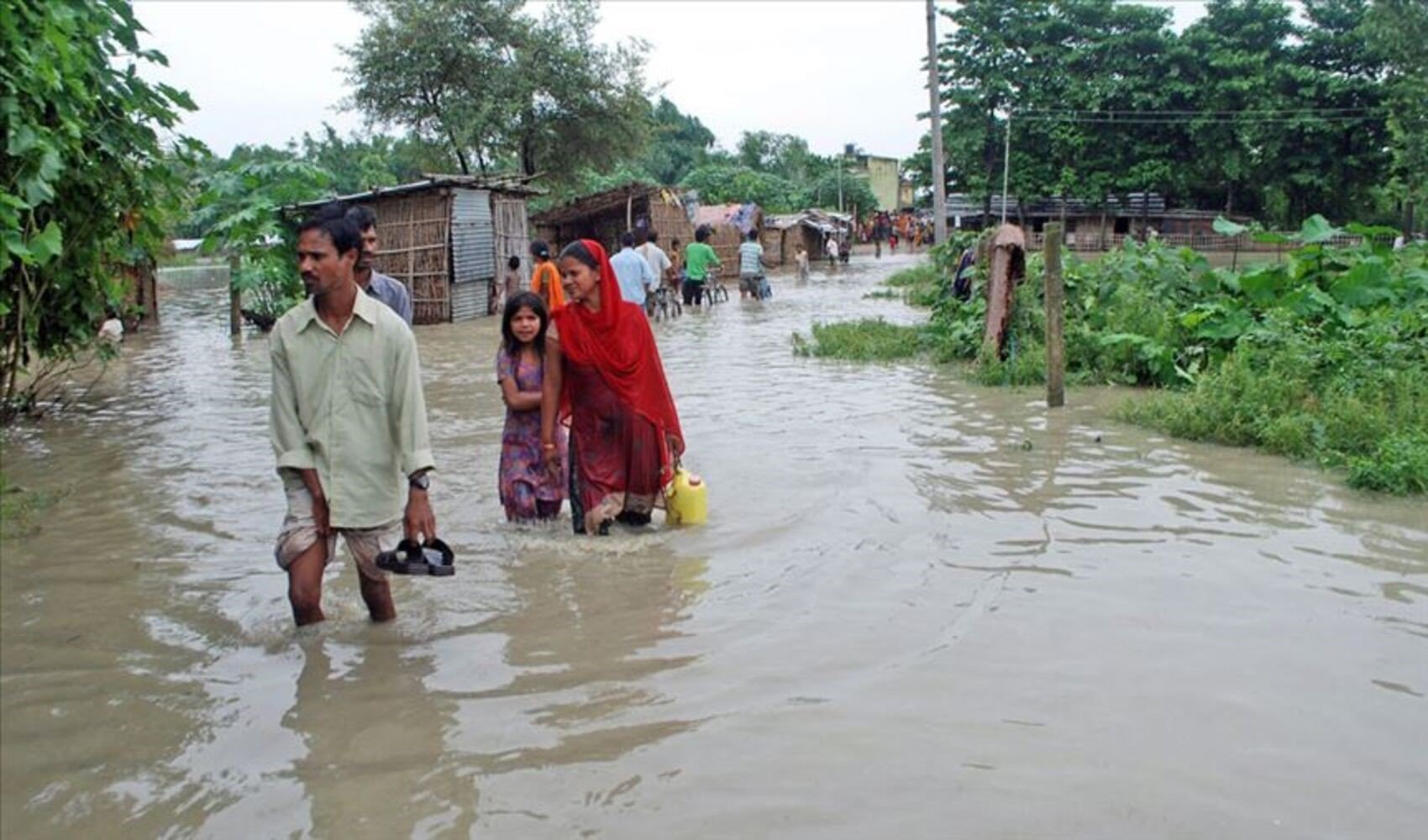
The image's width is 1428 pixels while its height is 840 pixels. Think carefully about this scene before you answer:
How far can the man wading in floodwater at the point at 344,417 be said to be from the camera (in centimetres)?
374

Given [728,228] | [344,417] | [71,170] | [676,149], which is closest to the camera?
[344,417]

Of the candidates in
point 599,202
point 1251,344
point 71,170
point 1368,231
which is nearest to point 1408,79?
point 599,202

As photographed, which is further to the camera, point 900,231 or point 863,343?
point 900,231

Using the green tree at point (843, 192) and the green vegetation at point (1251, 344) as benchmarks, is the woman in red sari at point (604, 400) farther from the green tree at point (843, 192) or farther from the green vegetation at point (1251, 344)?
the green tree at point (843, 192)

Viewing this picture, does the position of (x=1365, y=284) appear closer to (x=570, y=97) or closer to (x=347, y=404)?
(x=347, y=404)

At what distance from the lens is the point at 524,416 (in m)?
5.46

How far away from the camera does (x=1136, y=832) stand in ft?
8.98

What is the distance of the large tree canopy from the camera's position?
28750 millimetres

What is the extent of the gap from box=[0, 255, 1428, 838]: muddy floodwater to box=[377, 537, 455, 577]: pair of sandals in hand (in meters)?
0.37

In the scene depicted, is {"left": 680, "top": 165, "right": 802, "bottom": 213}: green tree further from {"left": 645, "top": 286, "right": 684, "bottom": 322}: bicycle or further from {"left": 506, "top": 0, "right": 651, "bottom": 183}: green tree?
{"left": 645, "top": 286, "right": 684, "bottom": 322}: bicycle

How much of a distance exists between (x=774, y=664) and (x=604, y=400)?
183cm

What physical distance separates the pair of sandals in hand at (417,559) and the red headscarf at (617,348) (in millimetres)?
1499

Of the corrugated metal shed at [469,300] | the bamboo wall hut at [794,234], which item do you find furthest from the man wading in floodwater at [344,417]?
the bamboo wall hut at [794,234]

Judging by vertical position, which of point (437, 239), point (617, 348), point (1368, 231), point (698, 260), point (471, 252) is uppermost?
point (437, 239)
